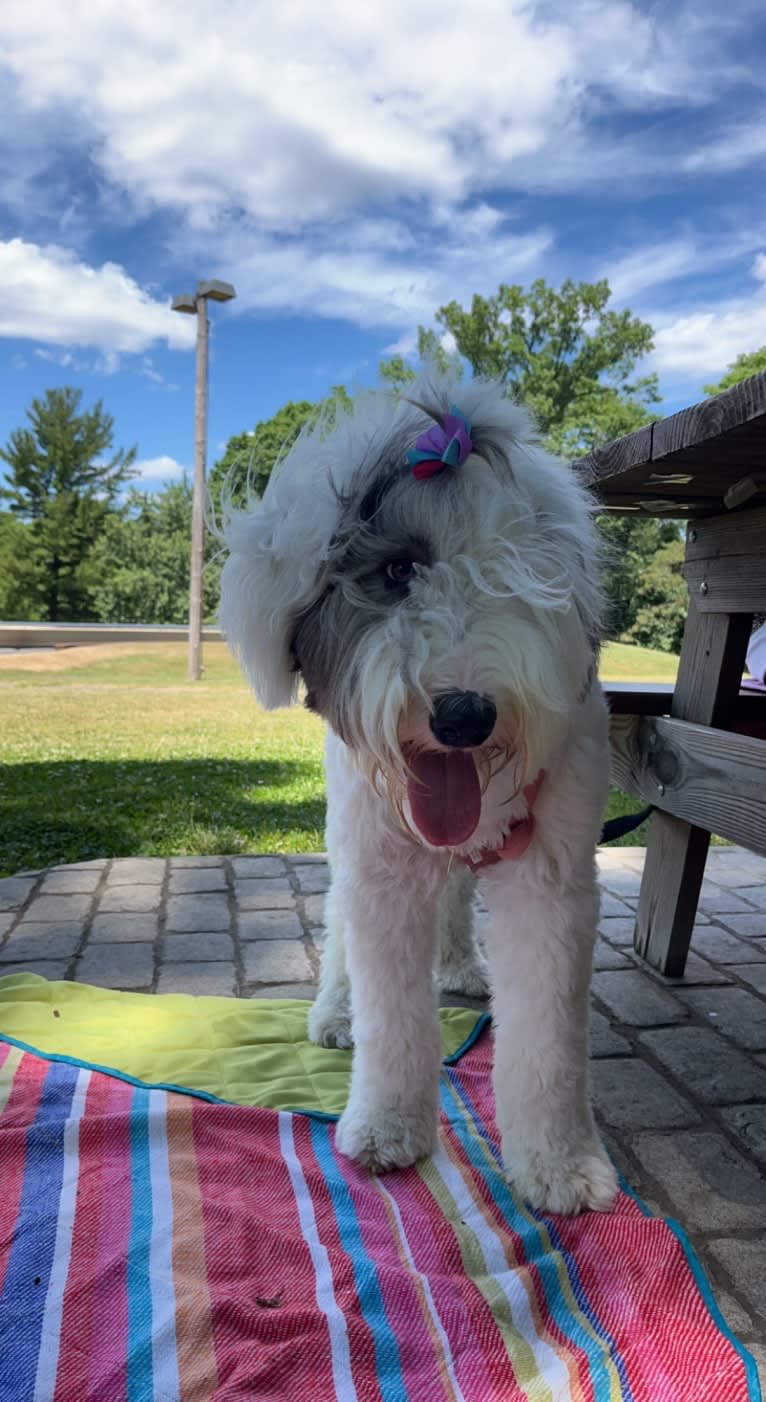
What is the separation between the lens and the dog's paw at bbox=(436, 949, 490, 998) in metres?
3.16

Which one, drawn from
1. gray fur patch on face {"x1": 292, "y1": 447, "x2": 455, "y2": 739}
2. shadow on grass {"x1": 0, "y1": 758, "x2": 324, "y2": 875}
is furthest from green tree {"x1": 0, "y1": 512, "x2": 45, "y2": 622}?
gray fur patch on face {"x1": 292, "y1": 447, "x2": 455, "y2": 739}

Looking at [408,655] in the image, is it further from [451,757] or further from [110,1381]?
[110,1381]

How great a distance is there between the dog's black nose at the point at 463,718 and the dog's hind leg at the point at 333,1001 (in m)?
1.31

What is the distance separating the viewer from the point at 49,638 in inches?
934

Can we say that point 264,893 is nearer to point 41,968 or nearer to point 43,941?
point 43,941

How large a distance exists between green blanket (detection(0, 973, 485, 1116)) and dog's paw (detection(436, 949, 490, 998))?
7.6 inches

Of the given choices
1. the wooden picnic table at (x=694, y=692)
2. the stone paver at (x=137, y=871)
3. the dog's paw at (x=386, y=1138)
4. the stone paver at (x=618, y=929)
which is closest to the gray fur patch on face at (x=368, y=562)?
the wooden picnic table at (x=694, y=692)

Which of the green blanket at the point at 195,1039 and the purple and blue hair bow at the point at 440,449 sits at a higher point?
the purple and blue hair bow at the point at 440,449

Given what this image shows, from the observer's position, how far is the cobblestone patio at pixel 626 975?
7.18 ft

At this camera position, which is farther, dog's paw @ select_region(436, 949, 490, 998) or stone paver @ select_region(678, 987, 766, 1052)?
dog's paw @ select_region(436, 949, 490, 998)

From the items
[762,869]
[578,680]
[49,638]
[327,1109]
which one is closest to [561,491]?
[578,680]

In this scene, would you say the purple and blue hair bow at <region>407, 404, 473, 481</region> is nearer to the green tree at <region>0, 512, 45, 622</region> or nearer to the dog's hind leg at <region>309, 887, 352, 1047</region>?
the dog's hind leg at <region>309, 887, 352, 1047</region>

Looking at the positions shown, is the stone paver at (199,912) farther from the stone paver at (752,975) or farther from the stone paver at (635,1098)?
the stone paver at (752,975)

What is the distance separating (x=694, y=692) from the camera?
129 inches
